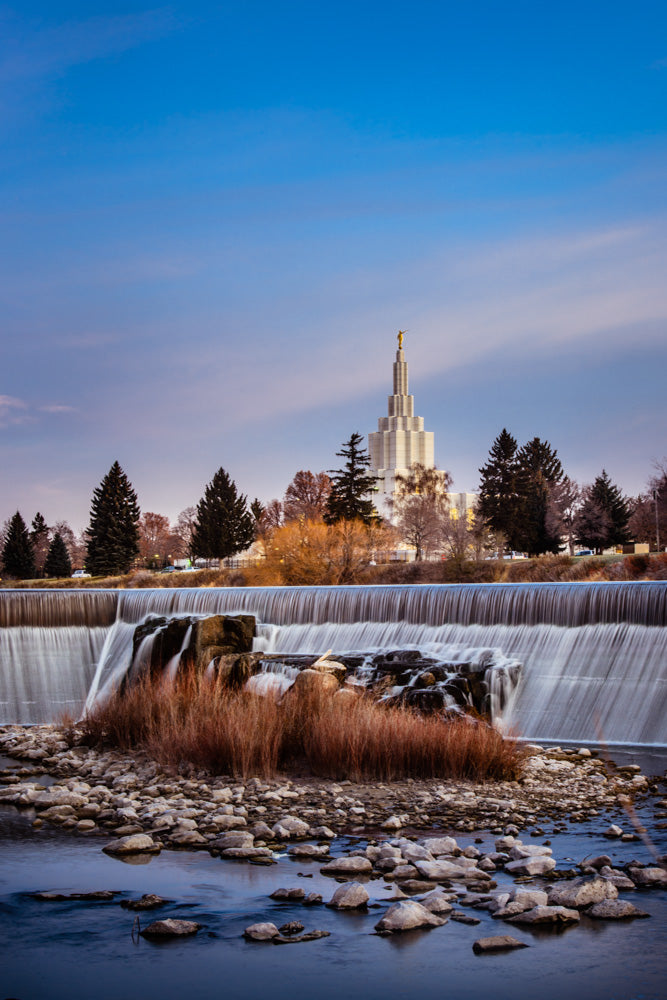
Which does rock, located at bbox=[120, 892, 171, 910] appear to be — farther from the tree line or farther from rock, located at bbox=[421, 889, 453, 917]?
the tree line

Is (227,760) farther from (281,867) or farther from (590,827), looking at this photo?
(590,827)

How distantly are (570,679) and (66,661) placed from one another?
14.1 meters

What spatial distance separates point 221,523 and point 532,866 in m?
67.0

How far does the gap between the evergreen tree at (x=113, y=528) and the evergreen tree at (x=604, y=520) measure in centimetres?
3162

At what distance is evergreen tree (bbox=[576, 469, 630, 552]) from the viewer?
64.0m

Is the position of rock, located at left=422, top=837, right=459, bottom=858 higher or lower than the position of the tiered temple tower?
lower

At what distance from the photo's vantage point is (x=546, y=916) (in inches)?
333

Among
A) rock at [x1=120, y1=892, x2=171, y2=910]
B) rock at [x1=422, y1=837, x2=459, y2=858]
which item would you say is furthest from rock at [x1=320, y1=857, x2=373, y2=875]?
rock at [x1=120, y1=892, x2=171, y2=910]

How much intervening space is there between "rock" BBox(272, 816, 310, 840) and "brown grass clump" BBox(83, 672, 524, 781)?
252 centimetres

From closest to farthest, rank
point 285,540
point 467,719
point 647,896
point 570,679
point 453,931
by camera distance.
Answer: point 453,931 → point 647,896 → point 467,719 → point 570,679 → point 285,540

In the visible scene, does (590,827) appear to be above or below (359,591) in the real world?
below

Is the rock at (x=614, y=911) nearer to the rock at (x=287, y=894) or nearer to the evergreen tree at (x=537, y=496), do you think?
the rock at (x=287, y=894)

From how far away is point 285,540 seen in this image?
5059 cm

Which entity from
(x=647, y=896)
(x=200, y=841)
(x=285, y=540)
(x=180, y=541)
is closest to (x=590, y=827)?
(x=647, y=896)
